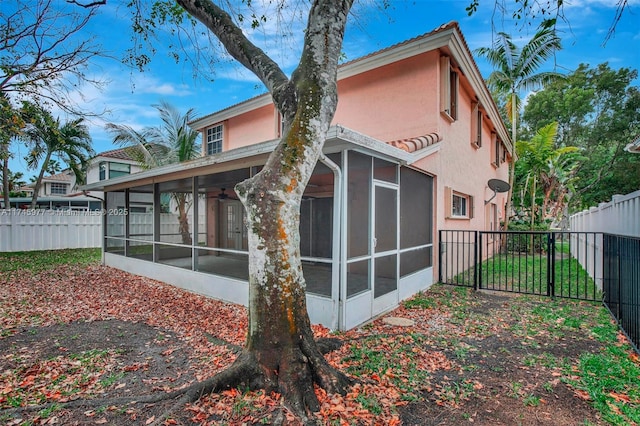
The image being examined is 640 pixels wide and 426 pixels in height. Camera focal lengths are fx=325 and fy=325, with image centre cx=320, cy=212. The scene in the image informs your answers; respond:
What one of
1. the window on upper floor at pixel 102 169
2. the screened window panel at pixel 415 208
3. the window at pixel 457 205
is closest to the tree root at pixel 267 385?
the screened window panel at pixel 415 208

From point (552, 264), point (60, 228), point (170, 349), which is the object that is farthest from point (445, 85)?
point (60, 228)

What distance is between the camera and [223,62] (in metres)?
6.70

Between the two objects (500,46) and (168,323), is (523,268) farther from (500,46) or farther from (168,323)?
(168,323)

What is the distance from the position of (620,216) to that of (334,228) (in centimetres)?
529

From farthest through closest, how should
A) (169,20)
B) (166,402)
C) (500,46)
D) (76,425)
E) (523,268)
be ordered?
(500,46)
(523,268)
(169,20)
(166,402)
(76,425)

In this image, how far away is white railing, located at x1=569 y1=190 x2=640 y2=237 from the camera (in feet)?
16.2

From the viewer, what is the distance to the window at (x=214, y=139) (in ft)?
49.3

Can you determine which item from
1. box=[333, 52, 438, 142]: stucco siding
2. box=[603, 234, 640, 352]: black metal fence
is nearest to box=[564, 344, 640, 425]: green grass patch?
box=[603, 234, 640, 352]: black metal fence

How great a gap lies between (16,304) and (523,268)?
1385 centimetres

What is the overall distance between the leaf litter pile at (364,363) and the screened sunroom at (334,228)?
0.52m

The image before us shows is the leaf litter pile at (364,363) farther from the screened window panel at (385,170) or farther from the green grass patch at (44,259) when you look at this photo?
the green grass patch at (44,259)

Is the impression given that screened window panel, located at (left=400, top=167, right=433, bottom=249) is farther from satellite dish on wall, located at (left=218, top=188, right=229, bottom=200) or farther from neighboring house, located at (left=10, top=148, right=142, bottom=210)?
neighboring house, located at (left=10, top=148, right=142, bottom=210)

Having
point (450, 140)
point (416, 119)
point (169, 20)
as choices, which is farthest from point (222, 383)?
point (450, 140)

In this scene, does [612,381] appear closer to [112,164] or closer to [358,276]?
[358,276]
